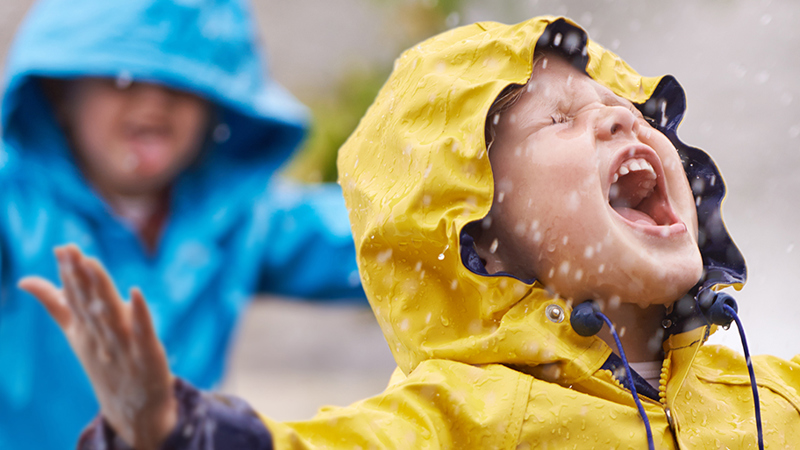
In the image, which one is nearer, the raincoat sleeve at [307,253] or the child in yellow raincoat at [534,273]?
the child in yellow raincoat at [534,273]

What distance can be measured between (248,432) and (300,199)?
7.65 feet

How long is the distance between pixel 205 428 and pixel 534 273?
1.98 ft

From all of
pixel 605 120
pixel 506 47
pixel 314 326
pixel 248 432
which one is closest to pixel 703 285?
pixel 605 120

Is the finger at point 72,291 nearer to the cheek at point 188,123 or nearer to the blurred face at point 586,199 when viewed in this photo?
the blurred face at point 586,199

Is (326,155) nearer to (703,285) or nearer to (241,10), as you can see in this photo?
(241,10)

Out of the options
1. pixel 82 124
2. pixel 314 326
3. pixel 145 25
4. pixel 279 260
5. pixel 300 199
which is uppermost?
pixel 145 25

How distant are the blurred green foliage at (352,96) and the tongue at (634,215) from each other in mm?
4022

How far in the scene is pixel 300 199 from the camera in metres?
3.17

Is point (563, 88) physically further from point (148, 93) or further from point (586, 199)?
point (148, 93)

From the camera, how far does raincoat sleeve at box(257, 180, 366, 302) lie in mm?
3012

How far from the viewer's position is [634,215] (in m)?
1.22

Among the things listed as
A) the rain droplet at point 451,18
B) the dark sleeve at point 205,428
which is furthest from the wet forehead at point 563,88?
the rain droplet at point 451,18

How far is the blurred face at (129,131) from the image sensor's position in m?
2.67

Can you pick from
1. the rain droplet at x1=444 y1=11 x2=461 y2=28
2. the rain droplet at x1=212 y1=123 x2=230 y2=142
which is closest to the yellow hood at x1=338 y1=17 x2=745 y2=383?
the rain droplet at x1=212 y1=123 x2=230 y2=142
